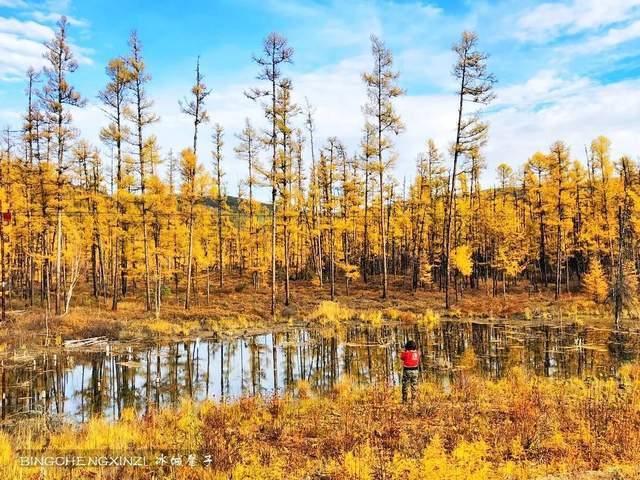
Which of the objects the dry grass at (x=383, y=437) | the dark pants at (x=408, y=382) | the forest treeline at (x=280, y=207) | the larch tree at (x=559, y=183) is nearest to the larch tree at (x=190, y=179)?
the forest treeline at (x=280, y=207)

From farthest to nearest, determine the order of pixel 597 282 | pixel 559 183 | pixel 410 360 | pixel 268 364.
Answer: pixel 559 183 → pixel 597 282 → pixel 268 364 → pixel 410 360

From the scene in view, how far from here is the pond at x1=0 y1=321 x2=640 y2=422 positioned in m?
12.3

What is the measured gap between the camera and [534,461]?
7145 millimetres

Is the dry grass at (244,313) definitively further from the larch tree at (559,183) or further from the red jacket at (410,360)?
the red jacket at (410,360)

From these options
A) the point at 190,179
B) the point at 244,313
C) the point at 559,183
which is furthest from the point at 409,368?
the point at 559,183

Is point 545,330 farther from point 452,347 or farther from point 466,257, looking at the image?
point 466,257

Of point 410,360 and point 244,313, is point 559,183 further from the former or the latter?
point 410,360

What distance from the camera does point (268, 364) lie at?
16.2 metres

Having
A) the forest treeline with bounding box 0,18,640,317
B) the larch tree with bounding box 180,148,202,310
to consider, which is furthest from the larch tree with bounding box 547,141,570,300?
the larch tree with bounding box 180,148,202,310

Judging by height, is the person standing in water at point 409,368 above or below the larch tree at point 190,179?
below

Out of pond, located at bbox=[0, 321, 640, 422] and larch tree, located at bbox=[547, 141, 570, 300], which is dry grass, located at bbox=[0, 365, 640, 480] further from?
larch tree, located at bbox=[547, 141, 570, 300]

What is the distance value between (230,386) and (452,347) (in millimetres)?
9984

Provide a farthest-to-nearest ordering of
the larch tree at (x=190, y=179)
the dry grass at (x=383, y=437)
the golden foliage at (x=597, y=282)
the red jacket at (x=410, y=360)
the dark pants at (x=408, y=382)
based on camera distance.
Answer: the golden foliage at (x=597, y=282)
the larch tree at (x=190, y=179)
the dark pants at (x=408, y=382)
the red jacket at (x=410, y=360)
the dry grass at (x=383, y=437)

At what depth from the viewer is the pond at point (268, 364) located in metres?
12.3
